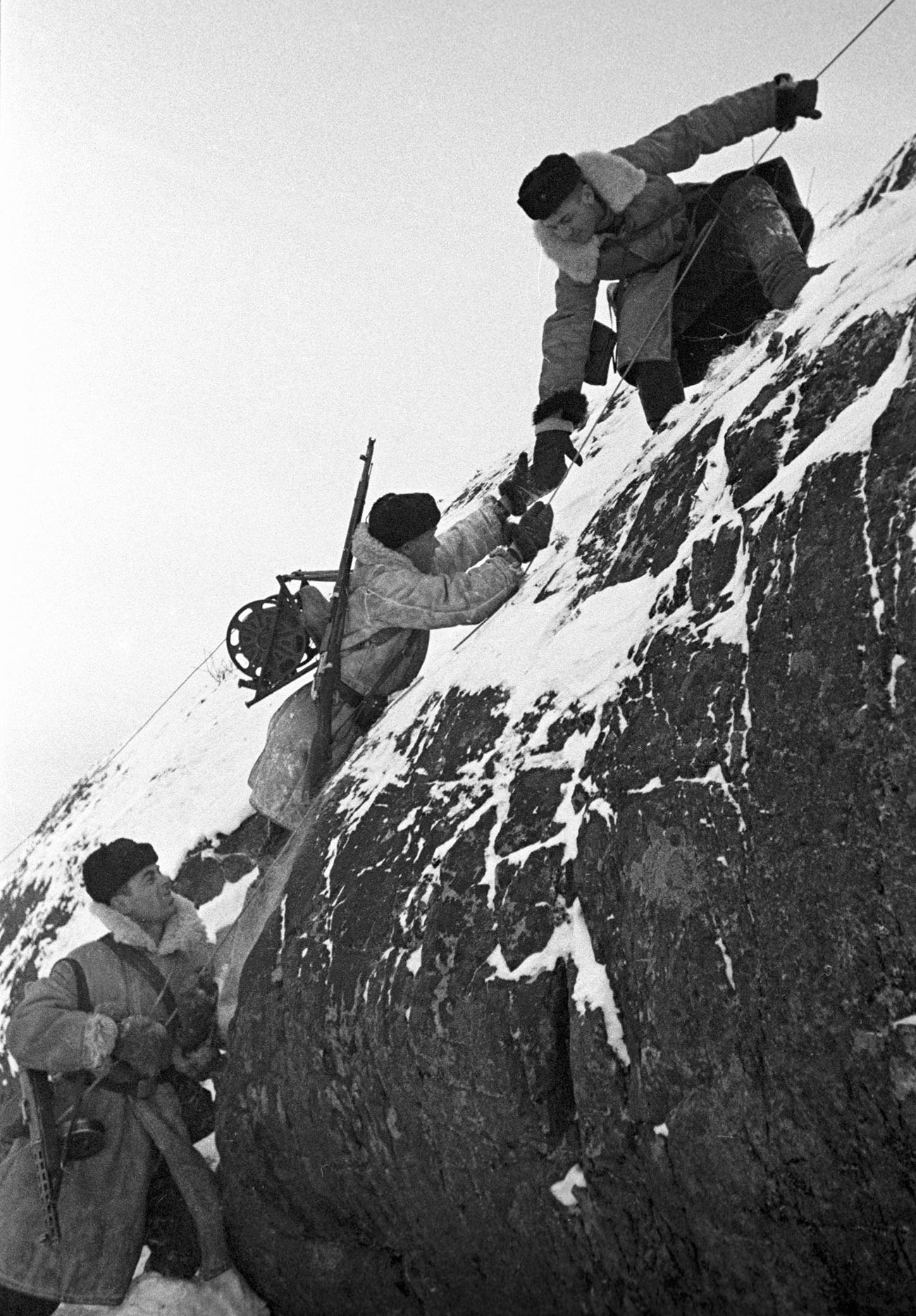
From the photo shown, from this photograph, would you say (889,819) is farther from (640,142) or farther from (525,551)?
(640,142)

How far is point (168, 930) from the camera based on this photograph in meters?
5.10

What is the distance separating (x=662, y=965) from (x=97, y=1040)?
2806 mm

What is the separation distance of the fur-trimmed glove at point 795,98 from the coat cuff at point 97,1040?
5.48 metres

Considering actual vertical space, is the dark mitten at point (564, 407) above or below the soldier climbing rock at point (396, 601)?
above

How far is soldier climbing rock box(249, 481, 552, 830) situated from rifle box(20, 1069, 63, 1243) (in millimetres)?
1789

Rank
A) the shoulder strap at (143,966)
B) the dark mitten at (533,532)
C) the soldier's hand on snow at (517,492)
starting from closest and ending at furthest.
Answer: the shoulder strap at (143,966)
the dark mitten at (533,532)
the soldier's hand on snow at (517,492)

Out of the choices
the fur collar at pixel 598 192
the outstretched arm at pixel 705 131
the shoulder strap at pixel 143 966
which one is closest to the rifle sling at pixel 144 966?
the shoulder strap at pixel 143 966

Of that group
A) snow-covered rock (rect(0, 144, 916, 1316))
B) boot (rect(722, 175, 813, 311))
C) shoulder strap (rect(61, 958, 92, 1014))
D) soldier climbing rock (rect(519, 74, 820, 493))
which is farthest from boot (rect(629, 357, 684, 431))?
shoulder strap (rect(61, 958, 92, 1014))

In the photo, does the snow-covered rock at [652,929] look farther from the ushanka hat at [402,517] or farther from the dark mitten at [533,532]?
the ushanka hat at [402,517]

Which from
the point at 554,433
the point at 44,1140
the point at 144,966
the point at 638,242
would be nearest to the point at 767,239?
the point at 638,242

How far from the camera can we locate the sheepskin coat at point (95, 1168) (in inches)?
171

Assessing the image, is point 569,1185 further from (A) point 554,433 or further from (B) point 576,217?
(B) point 576,217

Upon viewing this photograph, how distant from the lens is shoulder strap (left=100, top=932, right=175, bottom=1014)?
16.2 ft

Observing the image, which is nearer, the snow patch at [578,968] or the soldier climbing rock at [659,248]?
the snow patch at [578,968]
